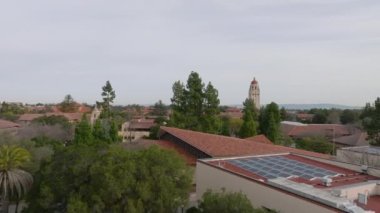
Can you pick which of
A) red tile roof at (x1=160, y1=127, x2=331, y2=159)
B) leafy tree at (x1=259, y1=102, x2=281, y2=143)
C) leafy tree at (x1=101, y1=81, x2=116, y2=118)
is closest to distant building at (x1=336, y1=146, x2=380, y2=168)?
red tile roof at (x1=160, y1=127, x2=331, y2=159)

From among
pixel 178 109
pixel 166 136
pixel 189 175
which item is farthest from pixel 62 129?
pixel 189 175

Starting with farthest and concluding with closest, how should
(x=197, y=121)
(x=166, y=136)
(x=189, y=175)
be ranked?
(x=197, y=121) → (x=166, y=136) → (x=189, y=175)

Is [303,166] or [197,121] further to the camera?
[197,121]

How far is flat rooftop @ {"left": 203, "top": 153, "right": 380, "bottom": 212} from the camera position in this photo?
16422 millimetres

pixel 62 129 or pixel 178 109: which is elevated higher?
pixel 178 109

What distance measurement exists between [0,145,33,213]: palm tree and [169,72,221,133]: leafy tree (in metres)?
26.6

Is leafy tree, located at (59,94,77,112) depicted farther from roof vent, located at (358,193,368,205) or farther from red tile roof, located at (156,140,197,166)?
roof vent, located at (358,193,368,205)

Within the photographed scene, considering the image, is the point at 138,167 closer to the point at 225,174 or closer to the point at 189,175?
the point at 189,175

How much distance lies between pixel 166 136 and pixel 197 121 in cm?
1101

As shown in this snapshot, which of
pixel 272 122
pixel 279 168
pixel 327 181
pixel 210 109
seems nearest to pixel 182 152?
pixel 279 168

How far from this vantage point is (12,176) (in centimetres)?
2473

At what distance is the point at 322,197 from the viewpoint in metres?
15.6

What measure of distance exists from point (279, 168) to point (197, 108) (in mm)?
29826

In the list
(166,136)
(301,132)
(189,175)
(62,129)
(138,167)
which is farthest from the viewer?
(301,132)
